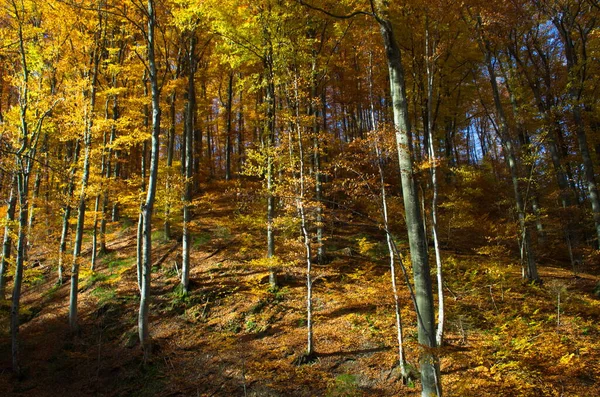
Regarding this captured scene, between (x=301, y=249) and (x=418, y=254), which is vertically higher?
(x=301, y=249)

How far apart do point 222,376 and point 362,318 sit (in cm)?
427

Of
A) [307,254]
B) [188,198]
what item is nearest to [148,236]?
[188,198]

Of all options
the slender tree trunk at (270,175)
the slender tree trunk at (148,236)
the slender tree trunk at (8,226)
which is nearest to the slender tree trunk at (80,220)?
the slender tree trunk at (8,226)

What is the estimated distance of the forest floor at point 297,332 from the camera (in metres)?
7.20

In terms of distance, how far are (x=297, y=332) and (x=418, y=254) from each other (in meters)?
6.76

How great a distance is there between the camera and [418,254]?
405cm

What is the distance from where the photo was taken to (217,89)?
26266 millimetres

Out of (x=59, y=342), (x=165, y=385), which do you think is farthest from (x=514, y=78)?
(x=59, y=342)

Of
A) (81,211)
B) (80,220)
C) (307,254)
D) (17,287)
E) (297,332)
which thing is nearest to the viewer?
(307,254)

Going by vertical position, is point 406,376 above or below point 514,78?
below

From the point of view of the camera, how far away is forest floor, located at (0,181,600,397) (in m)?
7.20

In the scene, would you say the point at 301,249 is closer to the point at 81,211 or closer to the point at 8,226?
the point at 81,211

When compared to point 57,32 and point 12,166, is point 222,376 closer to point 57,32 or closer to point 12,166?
point 12,166

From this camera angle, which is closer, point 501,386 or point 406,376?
point 501,386
